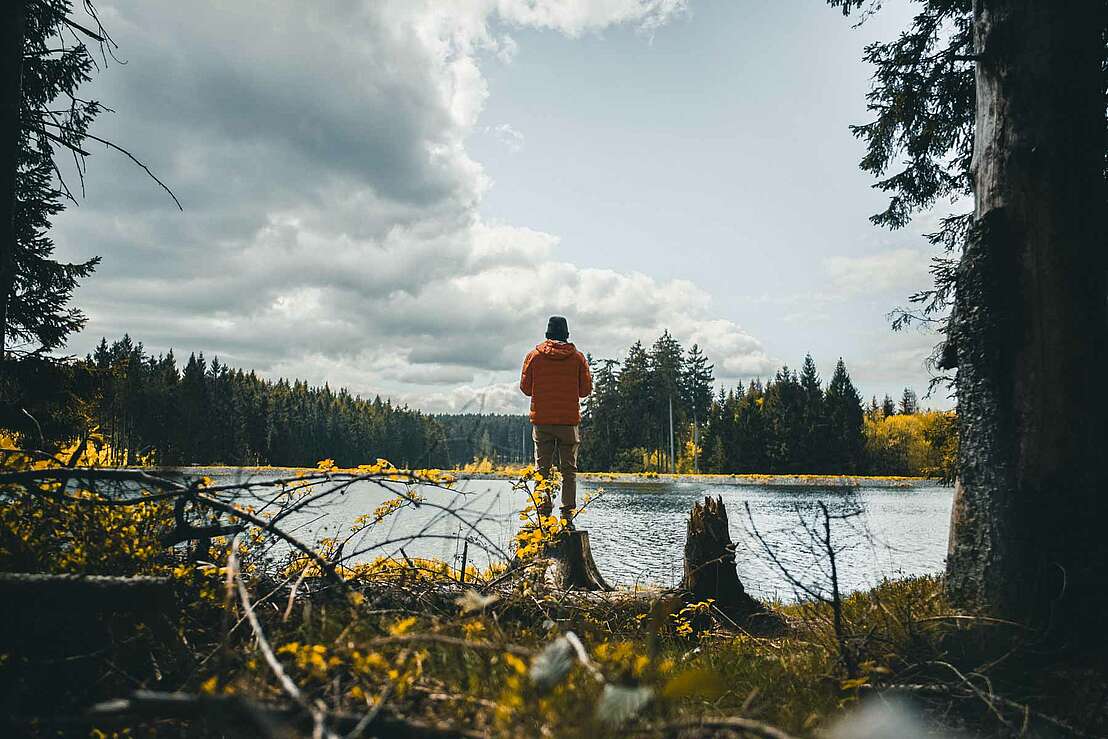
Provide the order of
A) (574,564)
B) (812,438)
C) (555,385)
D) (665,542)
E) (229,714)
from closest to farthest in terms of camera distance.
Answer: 1. (229,714)
2. (574,564)
3. (555,385)
4. (665,542)
5. (812,438)

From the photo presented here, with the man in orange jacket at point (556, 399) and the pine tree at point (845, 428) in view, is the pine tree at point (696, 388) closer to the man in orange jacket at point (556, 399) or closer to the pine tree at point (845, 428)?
the pine tree at point (845, 428)

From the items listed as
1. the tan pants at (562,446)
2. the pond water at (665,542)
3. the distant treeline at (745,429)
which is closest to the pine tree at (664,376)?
the distant treeline at (745,429)

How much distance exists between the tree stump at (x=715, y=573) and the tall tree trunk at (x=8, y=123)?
529 cm

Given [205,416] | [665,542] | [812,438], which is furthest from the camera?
[812,438]

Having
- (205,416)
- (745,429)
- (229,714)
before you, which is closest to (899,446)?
(745,429)

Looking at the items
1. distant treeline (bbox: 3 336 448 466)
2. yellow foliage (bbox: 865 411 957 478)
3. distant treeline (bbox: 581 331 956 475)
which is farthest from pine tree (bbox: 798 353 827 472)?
distant treeline (bbox: 3 336 448 466)

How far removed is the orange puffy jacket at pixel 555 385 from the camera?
7.72 metres

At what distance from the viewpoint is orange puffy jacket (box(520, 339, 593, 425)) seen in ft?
25.3

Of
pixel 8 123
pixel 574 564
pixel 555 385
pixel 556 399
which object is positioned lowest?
pixel 574 564

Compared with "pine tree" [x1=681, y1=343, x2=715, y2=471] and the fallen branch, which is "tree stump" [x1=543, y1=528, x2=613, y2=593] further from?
"pine tree" [x1=681, y1=343, x2=715, y2=471]

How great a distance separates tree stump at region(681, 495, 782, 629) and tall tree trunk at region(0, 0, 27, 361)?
5.29m

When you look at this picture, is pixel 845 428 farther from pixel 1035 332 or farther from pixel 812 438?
pixel 1035 332

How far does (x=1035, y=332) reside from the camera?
11.9 feet

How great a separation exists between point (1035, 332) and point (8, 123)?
6250 mm
